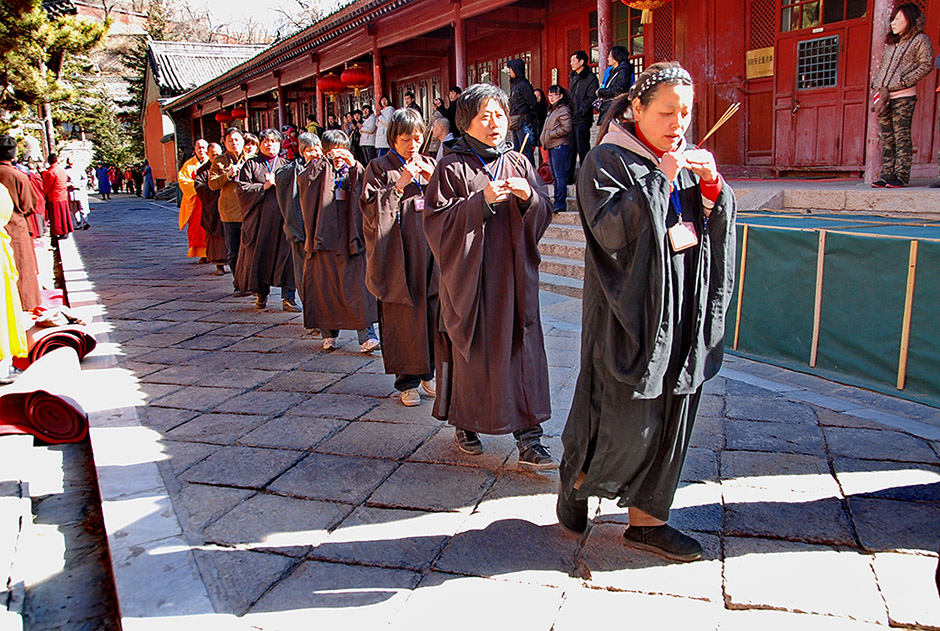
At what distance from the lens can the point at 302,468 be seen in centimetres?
327

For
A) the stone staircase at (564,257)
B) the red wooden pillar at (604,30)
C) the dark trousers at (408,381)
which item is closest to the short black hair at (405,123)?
the dark trousers at (408,381)

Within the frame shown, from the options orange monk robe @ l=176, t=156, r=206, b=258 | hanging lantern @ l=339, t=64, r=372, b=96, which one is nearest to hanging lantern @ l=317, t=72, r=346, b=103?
hanging lantern @ l=339, t=64, r=372, b=96

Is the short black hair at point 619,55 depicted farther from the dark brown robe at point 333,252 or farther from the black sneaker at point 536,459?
the black sneaker at point 536,459

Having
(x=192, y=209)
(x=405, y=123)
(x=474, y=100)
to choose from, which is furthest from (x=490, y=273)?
(x=192, y=209)

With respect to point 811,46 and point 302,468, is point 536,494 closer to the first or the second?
point 302,468

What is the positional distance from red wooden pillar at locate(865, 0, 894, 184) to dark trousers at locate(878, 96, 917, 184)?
6.5 inches

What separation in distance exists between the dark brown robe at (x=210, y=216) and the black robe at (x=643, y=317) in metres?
7.21

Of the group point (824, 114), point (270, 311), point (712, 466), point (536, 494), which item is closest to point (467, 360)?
point (536, 494)

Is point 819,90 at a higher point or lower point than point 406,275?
higher

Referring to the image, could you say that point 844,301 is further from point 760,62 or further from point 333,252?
point 760,62

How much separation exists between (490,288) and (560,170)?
Result: 541 centimetres

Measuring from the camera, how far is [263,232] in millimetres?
6809

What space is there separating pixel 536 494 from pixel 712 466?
773 mm

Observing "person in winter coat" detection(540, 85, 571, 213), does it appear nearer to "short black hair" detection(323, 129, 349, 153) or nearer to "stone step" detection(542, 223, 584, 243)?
"stone step" detection(542, 223, 584, 243)
